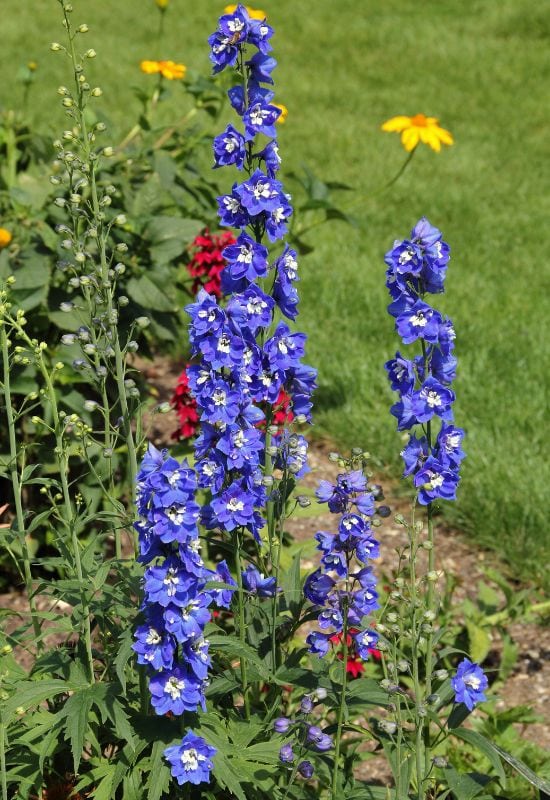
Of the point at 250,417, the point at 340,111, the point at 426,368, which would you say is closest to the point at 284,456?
the point at 250,417

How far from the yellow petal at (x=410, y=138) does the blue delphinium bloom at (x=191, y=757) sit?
13.0 ft

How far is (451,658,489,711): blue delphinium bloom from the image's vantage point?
8.70 ft

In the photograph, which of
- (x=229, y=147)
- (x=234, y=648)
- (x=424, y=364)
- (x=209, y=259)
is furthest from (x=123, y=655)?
(x=209, y=259)

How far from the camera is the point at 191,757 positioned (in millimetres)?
2389

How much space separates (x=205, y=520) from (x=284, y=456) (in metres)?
0.24

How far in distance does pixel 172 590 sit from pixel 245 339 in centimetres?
65

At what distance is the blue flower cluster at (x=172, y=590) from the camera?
7.24 ft

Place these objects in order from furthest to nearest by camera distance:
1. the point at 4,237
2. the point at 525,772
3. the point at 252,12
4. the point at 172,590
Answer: the point at 252,12 < the point at 4,237 < the point at 525,772 < the point at 172,590

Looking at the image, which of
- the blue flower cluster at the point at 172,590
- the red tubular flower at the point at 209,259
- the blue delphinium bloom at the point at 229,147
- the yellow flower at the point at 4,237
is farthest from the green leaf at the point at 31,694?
the yellow flower at the point at 4,237

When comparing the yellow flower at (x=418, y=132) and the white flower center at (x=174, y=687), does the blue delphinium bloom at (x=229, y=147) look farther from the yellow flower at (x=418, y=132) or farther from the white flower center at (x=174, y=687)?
the yellow flower at (x=418, y=132)

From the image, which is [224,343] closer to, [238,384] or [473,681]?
[238,384]

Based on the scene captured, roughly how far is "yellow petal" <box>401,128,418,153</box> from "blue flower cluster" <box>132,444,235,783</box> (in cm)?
376

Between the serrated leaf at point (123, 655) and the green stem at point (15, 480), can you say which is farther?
the green stem at point (15, 480)

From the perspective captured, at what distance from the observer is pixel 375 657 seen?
13.3 ft
